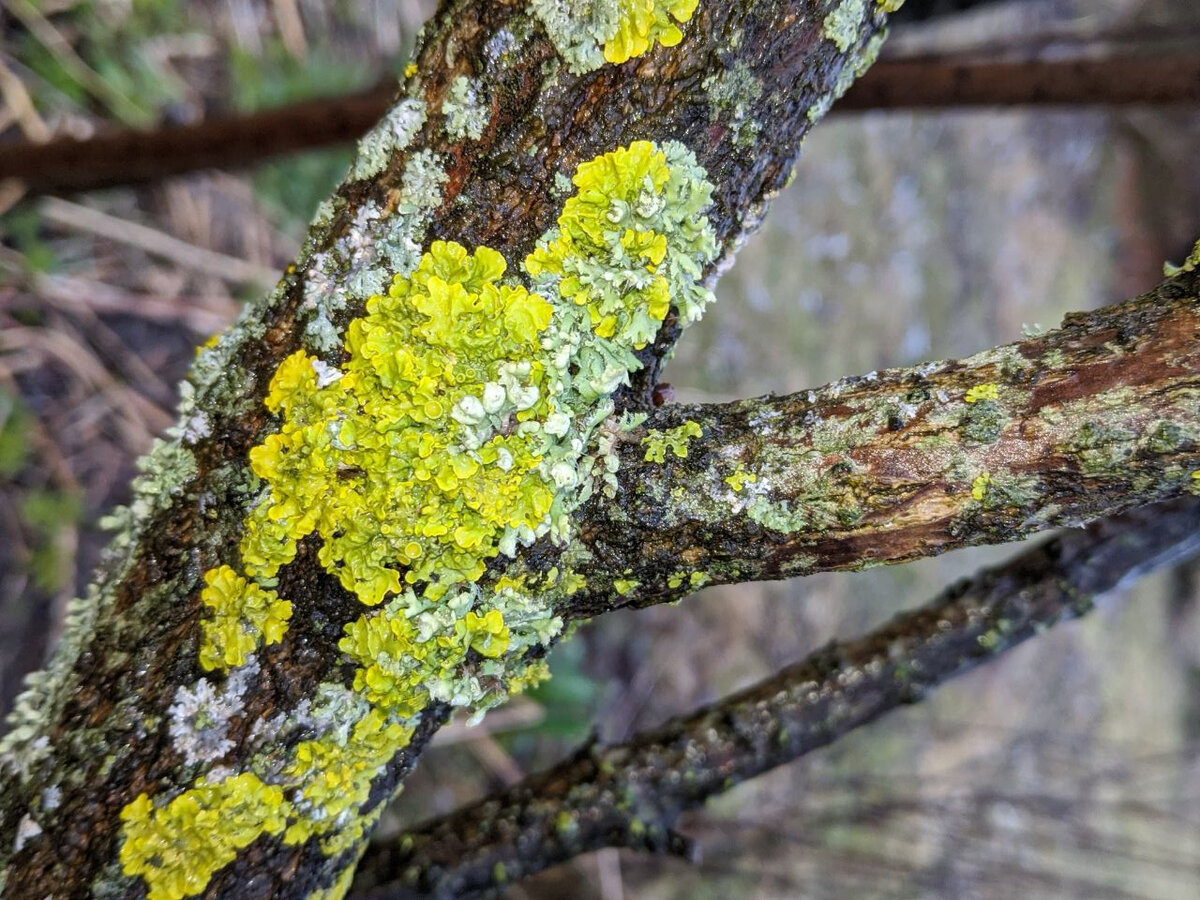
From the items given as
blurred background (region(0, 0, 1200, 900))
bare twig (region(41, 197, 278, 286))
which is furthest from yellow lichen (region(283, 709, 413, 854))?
bare twig (region(41, 197, 278, 286))

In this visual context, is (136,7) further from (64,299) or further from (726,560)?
(726,560)

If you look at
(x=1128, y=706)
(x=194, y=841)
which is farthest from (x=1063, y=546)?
(x=1128, y=706)

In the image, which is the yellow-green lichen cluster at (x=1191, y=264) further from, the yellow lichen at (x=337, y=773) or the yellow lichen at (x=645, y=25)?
the yellow lichen at (x=337, y=773)

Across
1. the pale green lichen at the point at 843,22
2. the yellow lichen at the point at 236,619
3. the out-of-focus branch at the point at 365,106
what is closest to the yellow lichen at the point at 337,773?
the yellow lichen at the point at 236,619

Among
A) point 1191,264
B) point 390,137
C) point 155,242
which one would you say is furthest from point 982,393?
point 155,242

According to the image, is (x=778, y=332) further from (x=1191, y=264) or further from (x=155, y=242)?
(x=1191, y=264)

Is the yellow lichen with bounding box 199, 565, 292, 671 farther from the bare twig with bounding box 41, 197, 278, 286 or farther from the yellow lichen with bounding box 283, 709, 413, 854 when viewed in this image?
the bare twig with bounding box 41, 197, 278, 286
